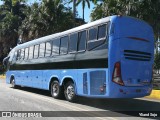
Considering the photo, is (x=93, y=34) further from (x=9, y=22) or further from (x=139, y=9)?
(x=9, y=22)

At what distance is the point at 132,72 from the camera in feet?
37.8

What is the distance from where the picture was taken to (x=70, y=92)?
546 inches

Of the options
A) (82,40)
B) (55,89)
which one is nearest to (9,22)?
(55,89)

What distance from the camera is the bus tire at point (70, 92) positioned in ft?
44.7

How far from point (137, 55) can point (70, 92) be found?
3.55 metres

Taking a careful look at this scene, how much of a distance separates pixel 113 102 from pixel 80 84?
2144 millimetres

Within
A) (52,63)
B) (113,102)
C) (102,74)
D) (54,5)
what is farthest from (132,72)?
(54,5)

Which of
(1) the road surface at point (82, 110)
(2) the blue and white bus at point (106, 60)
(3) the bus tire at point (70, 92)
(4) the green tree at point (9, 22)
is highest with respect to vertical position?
(4) the green tree at point (9, 22)

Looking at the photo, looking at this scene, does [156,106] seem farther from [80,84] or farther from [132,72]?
[80,84]

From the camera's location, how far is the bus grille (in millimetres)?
11492

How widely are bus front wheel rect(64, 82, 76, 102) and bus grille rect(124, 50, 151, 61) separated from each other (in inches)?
121

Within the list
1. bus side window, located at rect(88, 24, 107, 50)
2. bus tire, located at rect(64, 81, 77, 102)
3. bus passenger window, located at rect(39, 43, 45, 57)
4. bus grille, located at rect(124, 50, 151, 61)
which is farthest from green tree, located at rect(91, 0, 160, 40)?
bus grille, located at rect(124, 50, 151, 61)

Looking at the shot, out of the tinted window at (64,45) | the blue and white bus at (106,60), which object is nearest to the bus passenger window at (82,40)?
the blue and white bus at (106,60)

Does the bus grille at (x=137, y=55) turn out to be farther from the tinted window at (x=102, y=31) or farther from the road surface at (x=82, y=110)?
the road surface at (x=82, y=110)
